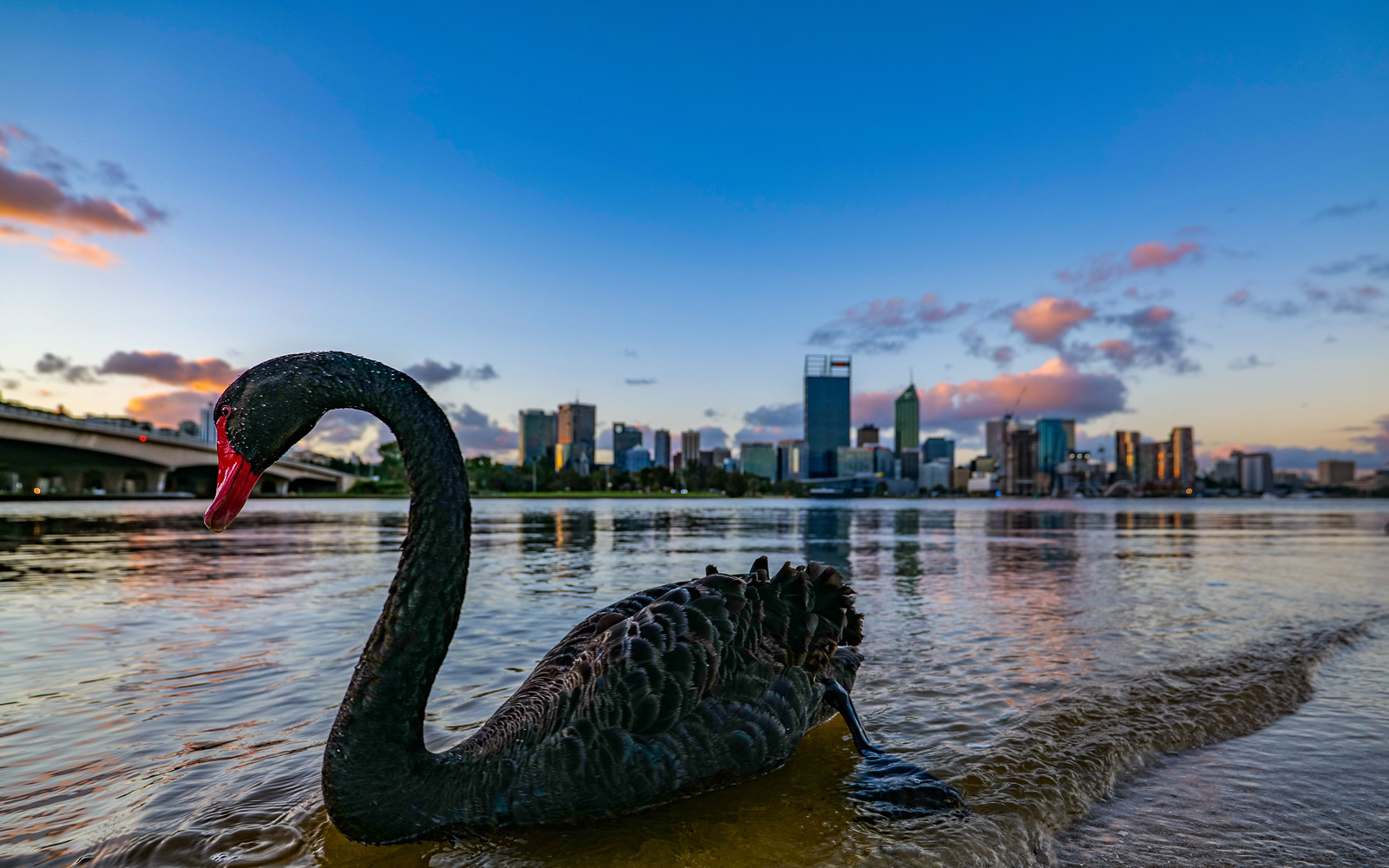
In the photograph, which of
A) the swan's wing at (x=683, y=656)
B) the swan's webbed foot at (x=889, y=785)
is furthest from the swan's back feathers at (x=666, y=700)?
the swan's webbed foot at (x=889, y=785)

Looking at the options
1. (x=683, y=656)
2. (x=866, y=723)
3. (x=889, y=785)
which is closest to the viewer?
(x=683, y=656)

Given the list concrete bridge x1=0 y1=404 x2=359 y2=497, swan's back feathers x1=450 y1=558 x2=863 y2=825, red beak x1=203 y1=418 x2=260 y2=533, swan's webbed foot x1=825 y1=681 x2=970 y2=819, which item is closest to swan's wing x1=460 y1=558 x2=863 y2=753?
swan's back feathers x1=450 y1=558 x2=863 y2=825

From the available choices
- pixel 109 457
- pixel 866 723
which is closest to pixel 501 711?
pixel 866 723

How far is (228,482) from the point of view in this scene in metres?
2.40

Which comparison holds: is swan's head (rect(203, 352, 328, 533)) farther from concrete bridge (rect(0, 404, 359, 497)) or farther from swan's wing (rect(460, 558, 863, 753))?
concrete bridge (rect(0, 404, 359, 497))

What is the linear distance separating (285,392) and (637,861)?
2.12 metres

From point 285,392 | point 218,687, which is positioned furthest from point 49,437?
point 285,392

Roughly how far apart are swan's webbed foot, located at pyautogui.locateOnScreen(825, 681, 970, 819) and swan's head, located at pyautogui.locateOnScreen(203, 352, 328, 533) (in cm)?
277

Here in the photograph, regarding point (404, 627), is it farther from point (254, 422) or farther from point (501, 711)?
point (254, 422)

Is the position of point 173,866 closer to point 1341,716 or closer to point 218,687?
point 218,687

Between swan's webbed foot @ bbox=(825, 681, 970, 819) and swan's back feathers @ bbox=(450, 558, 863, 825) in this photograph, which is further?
swan's webbed foot @ bbox=(825, 681, 970, 819)

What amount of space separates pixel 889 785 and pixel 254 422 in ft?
10.1

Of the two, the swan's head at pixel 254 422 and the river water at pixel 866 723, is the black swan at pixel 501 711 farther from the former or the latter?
the river water at pixel 866 723

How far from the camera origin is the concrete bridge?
5184cm
